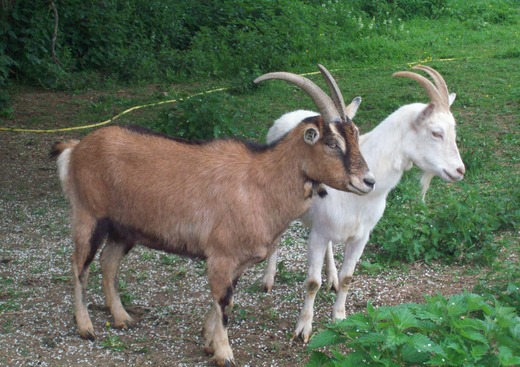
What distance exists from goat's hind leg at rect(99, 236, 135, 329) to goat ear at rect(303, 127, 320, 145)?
1.48m

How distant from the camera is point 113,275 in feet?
17.7

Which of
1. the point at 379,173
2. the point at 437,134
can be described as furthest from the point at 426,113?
the point at 379,173

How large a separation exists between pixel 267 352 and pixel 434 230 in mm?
2005

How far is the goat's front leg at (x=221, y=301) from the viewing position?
475cm

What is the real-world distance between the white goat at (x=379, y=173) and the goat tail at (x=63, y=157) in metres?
1.61

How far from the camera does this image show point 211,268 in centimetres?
479

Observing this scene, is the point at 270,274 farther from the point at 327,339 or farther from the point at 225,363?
the point at 327,339

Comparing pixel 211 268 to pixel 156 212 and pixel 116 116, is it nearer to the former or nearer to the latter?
pixel 156 212

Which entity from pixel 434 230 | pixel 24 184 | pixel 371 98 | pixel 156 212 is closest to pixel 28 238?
pixel 24 184

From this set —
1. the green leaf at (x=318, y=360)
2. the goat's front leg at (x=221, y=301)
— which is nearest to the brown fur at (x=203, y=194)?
the goat's front leg at (x=221, y=301)

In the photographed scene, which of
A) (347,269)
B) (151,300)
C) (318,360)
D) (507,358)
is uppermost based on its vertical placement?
(507,358)

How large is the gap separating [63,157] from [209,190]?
1.14 metres

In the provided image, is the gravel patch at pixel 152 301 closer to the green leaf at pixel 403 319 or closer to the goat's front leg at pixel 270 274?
the goat's front leg at pixel 270 274

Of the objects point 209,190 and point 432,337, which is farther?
point 209,190
